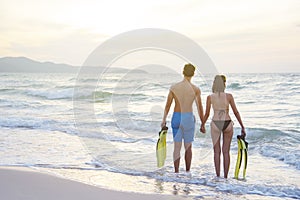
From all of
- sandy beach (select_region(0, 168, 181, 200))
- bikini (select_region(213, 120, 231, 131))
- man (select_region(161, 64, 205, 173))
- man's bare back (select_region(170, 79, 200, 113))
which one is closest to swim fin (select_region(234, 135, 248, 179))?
bikini (select_region(213, 120, 231, 131))

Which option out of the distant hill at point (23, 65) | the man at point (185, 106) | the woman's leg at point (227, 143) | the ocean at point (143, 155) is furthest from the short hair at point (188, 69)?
the distant hill at point (23, 65)

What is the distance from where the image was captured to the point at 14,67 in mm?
77188

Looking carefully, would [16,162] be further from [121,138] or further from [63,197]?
[121,138]

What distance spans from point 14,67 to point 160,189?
77.7 m

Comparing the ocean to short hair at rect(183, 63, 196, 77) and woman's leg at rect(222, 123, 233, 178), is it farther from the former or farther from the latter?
short hair at rect(183, 63, 196, 77)

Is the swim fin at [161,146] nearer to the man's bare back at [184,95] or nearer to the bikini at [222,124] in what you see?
the man's bare back at [184,95]

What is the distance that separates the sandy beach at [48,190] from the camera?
4.22 m

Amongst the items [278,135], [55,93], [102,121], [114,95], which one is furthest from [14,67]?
[278,135]

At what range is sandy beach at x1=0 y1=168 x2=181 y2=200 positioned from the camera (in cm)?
422

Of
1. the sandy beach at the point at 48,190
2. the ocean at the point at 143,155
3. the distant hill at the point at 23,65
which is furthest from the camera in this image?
the distant hill at the point at 23,65

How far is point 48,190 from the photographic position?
447cm

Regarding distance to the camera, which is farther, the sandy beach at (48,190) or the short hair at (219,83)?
the short hair at (219,83)

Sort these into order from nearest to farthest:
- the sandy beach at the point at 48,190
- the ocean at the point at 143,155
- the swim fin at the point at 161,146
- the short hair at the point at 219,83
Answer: the sandy beach at the point at 48,190 → the ocean at the point at 143,155 → the short hair at the point at 219,83 → the swim fin at the point at 161,146

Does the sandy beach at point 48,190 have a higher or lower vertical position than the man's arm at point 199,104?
lower
